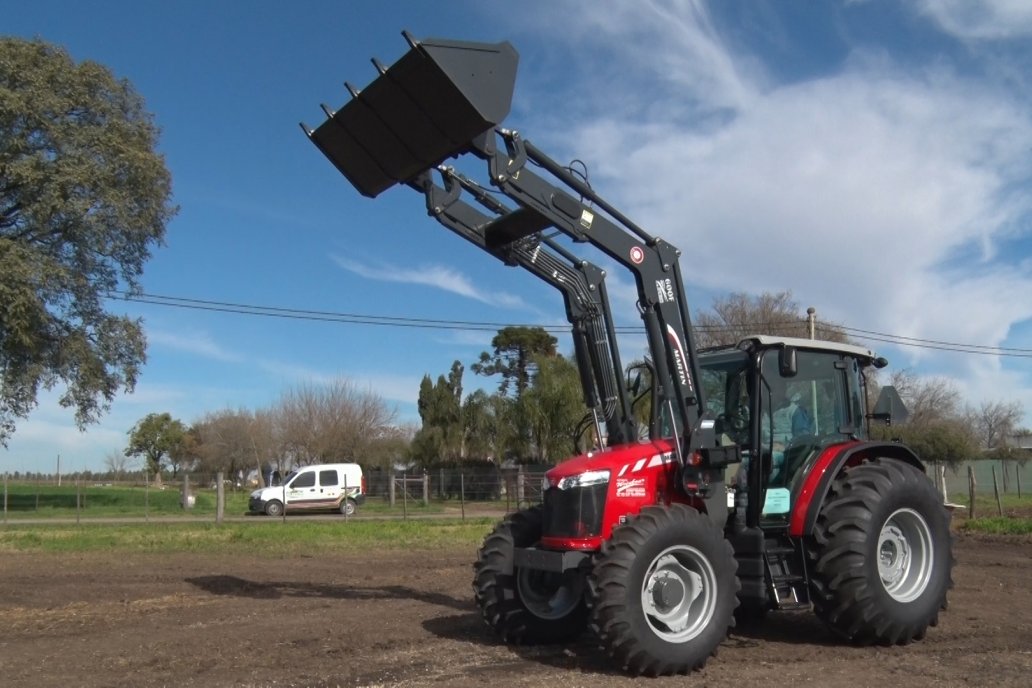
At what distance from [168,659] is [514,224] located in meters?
4.22

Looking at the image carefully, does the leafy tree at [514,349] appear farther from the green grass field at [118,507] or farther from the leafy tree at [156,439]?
A: the leafy tree at [156,439]

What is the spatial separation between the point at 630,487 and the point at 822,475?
5.35 ft

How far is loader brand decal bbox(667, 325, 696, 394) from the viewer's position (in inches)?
287

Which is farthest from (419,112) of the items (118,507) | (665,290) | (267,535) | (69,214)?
(118,507)

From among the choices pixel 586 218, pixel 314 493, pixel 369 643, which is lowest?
pixel 369 643

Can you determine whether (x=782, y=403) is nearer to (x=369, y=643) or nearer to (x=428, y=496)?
(x=369, y=643)

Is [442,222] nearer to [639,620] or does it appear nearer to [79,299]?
[639,620]

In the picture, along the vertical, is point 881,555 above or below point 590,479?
below

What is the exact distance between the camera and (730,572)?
671 cm

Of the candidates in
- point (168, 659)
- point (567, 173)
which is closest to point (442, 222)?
point (567, 173)

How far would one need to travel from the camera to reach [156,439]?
305ft

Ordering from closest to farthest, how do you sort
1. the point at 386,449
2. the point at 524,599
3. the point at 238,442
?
the point at 524,599 → the point at 386,449 → the point at 238,442

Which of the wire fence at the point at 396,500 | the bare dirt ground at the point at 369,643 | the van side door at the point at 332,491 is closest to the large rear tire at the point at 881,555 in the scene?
the bare dirt ground at the point at 369,643

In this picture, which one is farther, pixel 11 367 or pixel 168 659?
pixel 11 367
